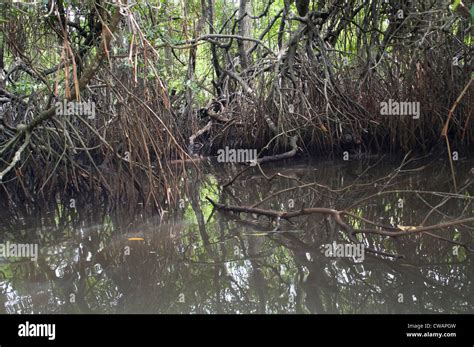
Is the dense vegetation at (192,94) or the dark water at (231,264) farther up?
the dense vegetation at (192,94)

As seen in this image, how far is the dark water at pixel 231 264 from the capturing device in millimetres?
2150

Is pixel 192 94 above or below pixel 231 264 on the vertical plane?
above

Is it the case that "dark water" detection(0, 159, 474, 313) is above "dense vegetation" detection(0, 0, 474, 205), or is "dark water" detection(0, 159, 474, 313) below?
below

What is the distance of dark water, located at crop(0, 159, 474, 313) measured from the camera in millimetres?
2150

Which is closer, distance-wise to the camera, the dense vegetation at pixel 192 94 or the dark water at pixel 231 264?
the dark water at pixel 231 264

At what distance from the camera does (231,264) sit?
2.63 m

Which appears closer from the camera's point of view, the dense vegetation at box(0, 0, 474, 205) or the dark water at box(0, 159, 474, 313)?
the dark water at box(0, 159, 474, 313)

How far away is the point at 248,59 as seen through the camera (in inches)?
306

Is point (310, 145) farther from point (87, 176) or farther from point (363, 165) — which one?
point (87, 176)

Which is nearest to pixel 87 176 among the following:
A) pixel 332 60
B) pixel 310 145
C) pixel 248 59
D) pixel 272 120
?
pixel 272 120

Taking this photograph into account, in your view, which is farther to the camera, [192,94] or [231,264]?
[192,94]
